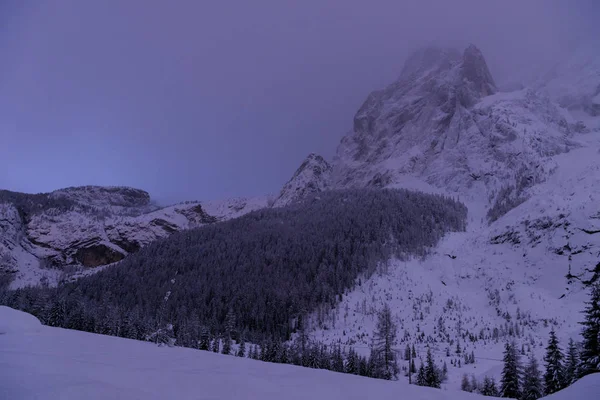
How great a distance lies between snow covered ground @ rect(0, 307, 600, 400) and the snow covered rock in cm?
151

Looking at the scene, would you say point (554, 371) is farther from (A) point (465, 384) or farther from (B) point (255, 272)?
(B) point (255, 272)

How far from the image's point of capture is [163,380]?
8.48 metres

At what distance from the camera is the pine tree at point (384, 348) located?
52.7 m

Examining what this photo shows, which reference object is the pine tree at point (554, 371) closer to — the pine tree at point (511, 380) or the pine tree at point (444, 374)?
the pine tree at point (511, 380)

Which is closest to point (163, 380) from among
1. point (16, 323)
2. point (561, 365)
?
point (16, 323)

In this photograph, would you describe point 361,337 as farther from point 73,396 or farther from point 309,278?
point 73,396

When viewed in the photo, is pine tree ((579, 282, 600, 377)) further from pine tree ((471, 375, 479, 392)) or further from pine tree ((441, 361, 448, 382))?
pine tree ((441, 361, 448, 382))

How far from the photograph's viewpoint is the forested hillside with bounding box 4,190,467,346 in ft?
288

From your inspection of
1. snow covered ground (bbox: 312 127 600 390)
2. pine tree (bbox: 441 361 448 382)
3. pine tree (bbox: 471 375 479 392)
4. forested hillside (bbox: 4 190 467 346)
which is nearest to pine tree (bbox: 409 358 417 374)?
snow covered ground (bbox: 312 127 600 390)

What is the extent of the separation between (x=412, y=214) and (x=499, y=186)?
→ 168ft

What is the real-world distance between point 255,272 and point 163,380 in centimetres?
10988

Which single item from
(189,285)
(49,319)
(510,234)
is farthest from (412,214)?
(49,319)

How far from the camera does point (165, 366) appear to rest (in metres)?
10.6

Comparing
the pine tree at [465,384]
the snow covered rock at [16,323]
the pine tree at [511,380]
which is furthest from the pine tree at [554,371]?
the snow covered rock at [16,323]
